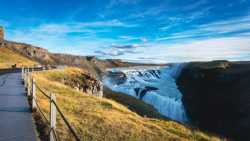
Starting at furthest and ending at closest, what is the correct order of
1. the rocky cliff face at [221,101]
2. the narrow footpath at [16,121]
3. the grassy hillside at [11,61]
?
the grassy hillside at [11,61]
the rocky cliff face at [221,101]
the narrow footpath at [16,121]

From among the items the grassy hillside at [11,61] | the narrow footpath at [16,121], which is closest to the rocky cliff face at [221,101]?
the narrow footpath at [16,121]

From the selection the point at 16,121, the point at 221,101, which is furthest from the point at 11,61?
the point at 16,121

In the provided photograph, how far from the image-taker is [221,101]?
7706 centimetres

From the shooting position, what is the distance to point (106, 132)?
50.4 feet

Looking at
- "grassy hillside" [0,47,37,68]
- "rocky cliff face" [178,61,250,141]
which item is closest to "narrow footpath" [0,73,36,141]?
"rocky cliff face" [178,61,250,141]

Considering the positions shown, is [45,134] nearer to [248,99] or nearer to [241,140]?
[241,140]

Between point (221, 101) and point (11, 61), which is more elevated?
point (11, 61)

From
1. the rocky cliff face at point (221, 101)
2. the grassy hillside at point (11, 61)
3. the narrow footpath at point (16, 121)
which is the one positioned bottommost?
the rocky cliff face at point (221, 101)

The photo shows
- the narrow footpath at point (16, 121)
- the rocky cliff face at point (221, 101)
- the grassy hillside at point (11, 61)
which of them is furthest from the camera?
the grassy hillside at point (11, 61)

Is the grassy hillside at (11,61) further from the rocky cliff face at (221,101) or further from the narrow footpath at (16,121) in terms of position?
the narrow footpath at (16,121)

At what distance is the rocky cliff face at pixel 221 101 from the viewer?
5892cm

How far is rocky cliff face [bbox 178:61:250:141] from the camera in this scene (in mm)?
58922

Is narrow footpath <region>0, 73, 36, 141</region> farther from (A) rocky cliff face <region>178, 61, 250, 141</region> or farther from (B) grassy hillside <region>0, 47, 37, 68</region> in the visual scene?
(B) grassy hillside <region>0, 47, 37, 68</region>

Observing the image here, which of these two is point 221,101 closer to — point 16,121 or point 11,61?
point 16,121
